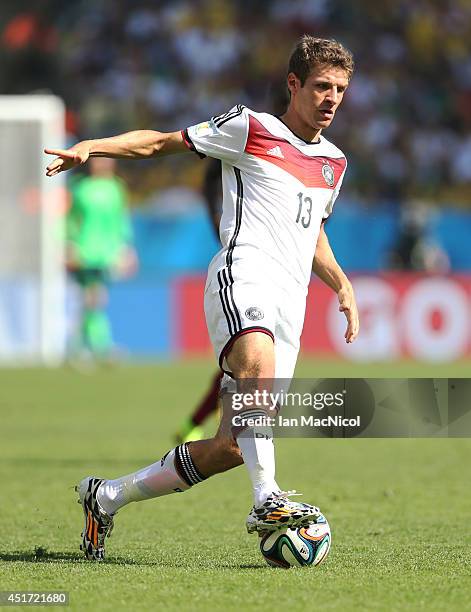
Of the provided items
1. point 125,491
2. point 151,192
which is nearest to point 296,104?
point 125,491

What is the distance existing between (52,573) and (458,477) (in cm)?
385

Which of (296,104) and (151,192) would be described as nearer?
(296,104)

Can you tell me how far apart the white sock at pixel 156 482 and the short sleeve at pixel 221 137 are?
3.83ft

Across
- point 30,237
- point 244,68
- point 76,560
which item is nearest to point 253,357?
point 76,560

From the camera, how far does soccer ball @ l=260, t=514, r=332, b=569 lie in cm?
492

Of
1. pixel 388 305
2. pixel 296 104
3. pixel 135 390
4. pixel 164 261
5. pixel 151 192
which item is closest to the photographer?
pixel 296 104

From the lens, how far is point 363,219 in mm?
18594

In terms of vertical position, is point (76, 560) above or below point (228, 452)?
below

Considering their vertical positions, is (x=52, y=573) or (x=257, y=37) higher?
(x=257, y=37)

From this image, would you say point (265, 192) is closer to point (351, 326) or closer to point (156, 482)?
point (351, 326)

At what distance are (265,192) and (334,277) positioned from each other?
556 mm

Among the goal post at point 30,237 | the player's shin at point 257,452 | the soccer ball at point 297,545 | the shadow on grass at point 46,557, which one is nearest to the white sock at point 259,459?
the player's shin at point 257,452

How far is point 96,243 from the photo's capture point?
1705cm

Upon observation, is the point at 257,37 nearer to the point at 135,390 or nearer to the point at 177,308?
the point at 177,308
